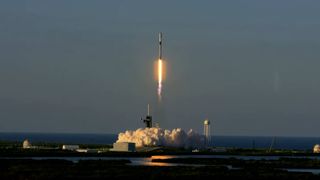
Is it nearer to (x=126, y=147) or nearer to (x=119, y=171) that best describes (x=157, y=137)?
(x=126, y=147)

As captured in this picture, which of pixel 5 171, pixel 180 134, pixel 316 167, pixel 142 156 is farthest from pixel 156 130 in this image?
pixel 5 171

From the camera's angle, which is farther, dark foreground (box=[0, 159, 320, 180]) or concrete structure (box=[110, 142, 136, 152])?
concrete structure (box=[110, 142, 136, 152])

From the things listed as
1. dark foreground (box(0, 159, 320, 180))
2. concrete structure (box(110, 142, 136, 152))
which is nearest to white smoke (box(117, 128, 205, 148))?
concrete structure (box(110, 142, 136, 152))

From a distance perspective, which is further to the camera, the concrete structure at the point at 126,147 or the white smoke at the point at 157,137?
the white smoke at the point at 157,137

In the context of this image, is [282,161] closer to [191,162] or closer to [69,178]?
[191,162]

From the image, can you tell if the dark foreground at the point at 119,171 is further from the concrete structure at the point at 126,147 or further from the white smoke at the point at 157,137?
the white smoke at the point at 157,137

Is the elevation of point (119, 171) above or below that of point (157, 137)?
below

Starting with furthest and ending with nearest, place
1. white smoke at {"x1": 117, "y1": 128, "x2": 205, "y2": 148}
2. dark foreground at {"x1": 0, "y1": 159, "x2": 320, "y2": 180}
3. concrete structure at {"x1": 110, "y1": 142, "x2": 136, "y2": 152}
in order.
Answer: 1. white smoke at {"x1": 117, "y1": 128, "x2": 205, "y2": 148}
2. concrete structure at {"x1": 110, "y1": 142, "x2": 136, "y2": 152}
3. dark foreground at {"x1": 0, "y1": 159, "x2": 320, "y2": 180}

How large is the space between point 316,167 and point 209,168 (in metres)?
21.1

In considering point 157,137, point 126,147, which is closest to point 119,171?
point 126,147

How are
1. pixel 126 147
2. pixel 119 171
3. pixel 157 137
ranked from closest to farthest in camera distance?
1. pixel 119 171
2. pixel 126 147
3. pixel 157 137

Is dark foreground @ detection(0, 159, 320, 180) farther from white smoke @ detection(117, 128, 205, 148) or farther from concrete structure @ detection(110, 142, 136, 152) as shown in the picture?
white smoke @ detection(117, 128, 205, 148)

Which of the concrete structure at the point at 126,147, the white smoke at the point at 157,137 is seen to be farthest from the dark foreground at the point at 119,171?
the white smoke at the point at 157,137

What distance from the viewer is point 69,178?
9744 cm
